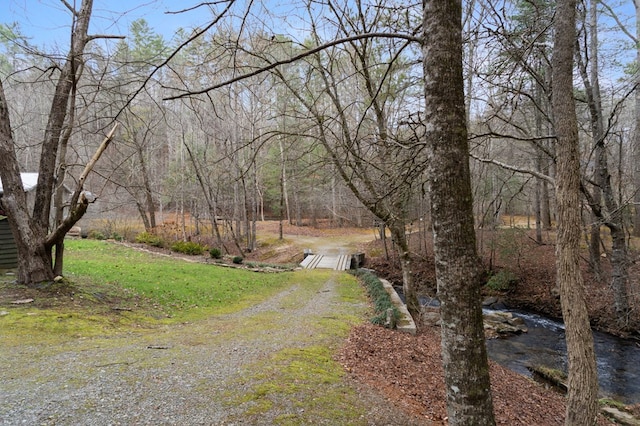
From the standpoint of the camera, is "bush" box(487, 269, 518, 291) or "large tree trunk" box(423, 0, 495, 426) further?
"bush" box(487, 269, 518, 291)

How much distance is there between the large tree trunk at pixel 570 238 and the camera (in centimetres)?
319

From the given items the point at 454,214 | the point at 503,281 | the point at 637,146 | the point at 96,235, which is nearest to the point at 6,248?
the point at 454,214

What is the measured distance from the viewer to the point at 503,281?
1309 centimetres

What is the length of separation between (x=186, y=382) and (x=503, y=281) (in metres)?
12.5

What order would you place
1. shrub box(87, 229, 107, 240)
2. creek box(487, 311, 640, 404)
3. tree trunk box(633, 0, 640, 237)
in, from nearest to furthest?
creek box(487, 311, 640, 404), tree trunk box(633, 0, 640, 237), shrub box(87, 229, 107, 240)

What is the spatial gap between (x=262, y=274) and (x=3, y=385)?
9.48 metres

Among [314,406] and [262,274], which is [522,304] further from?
Answer: [314,406]

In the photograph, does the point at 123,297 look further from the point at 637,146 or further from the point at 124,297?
the point at 637,146

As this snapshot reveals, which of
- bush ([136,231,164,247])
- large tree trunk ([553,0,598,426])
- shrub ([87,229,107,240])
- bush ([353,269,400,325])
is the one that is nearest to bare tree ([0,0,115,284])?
bush ([353,269,400,325])

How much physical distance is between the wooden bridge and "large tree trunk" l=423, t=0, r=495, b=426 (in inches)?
490

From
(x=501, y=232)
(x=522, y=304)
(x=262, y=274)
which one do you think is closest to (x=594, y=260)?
(x=522, y=304)

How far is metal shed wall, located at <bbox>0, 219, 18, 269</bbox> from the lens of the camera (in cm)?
803

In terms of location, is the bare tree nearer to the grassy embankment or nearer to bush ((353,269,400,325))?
the grassy embankment

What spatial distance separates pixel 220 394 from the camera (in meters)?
3.39
